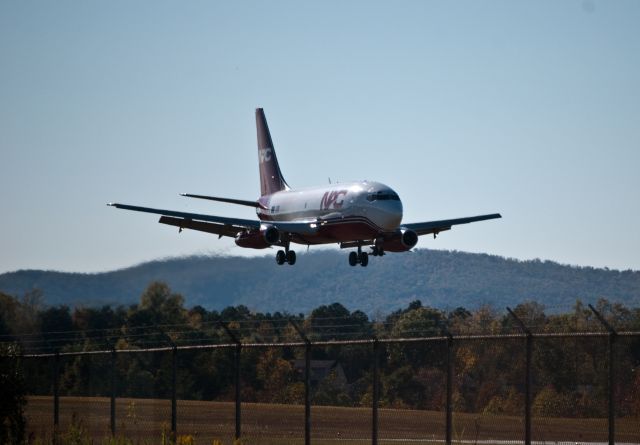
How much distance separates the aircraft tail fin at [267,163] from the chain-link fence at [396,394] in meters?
20.0

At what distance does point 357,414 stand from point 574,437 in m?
14.9

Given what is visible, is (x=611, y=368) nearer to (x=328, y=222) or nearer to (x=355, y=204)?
(x=355, y=204)

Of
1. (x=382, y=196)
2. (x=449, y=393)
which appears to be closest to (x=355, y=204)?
(x=382, y=196)

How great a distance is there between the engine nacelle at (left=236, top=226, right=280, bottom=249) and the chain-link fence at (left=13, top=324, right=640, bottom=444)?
647 centimetres

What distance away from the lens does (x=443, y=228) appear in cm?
6931

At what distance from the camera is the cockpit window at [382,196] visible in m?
60.5

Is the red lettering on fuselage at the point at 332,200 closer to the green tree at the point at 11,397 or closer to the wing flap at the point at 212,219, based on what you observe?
the wing flap at the point at 212,219

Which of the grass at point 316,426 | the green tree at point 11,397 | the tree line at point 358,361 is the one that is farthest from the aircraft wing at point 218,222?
the green tree at point 11,397

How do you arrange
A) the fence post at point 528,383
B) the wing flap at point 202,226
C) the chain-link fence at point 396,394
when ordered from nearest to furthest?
1. the fence post at point 528,383
2. the chain-link fence at point 396,394
3. the wing flap at point 202,226

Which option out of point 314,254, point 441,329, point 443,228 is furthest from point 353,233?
point 441,329

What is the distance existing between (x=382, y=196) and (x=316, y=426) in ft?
77.5

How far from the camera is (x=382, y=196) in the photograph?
60.8m

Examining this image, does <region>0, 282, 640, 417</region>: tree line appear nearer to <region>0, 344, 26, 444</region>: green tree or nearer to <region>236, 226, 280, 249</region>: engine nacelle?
<region>0, 344, 26, 444</region>: green tree

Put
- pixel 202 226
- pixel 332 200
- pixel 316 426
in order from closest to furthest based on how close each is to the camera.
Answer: pixel 316 426 < pixel 332 200 < pixel 202 226
